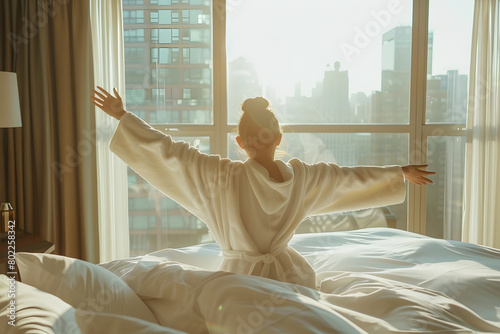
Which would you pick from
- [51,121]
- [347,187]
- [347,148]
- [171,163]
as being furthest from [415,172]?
[51,121]

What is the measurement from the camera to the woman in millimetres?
1674

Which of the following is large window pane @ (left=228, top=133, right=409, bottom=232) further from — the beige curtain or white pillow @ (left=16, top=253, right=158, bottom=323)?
white pillow @ (left=16, top=253, right=158, bottom=323)

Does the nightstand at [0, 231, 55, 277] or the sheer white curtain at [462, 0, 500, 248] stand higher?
the sheer white curtain at [462, 0, 500, 248]

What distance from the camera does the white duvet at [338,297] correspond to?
1.08 m

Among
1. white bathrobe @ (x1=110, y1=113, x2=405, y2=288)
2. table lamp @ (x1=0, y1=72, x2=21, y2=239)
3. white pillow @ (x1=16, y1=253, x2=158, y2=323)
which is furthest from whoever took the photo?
table lamp @ (x1=0, y1=72, x2=21, y2=239)

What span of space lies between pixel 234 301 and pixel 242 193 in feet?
2.00

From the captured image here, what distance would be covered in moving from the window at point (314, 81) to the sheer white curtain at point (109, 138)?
169 mm

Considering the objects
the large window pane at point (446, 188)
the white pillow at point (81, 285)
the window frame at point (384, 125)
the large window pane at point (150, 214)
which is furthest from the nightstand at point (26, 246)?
the large window pane at point (446, 188)

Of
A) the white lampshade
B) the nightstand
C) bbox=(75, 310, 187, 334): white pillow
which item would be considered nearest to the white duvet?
bbox=(75, 310, 187, 334): white pillow

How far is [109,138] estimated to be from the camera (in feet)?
11.0

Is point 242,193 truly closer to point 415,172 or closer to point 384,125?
point 415,172

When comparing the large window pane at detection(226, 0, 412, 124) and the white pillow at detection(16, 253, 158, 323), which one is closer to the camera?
the white pillow at detection(16, 253, 158, 323)

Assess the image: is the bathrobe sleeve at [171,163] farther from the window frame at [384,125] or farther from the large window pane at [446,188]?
the large window pane at [446,188]

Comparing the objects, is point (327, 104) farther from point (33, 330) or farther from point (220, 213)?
point (33, 330)
